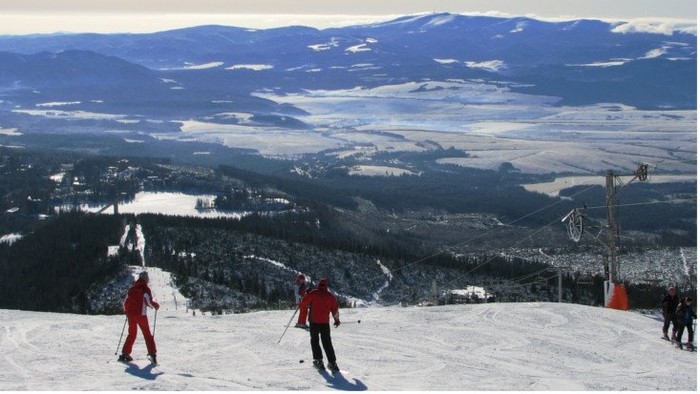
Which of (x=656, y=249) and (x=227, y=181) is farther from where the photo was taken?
(x=227, y=181)

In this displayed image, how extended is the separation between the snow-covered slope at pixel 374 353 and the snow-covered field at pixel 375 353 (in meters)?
0.02

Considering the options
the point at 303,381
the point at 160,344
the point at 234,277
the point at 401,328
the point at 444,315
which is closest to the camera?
the point at 303,381

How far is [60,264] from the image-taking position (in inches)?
1879

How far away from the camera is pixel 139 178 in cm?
10181

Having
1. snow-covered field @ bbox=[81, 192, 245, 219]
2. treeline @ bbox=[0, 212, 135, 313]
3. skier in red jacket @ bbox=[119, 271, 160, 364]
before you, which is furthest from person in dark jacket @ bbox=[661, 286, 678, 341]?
snow-covered field @ bbox=[81, 192, 245, 219]

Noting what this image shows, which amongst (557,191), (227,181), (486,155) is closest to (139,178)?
(227,181)

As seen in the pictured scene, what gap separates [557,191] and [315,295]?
103 m

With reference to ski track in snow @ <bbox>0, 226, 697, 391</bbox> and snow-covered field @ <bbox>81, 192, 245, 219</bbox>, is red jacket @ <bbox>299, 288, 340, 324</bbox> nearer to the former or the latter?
ski track in snow @ <bbox>0, 226, 697, 391</bbox>

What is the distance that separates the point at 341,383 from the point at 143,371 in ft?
9.24

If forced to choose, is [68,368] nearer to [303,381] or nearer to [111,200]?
[303,381]

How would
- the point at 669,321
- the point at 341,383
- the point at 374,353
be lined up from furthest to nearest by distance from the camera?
the point at 669,321 → the point at 374,353 → the point at 341,383

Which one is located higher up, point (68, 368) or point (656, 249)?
point (68, 368)

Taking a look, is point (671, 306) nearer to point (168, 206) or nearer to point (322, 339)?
point (322, 339)

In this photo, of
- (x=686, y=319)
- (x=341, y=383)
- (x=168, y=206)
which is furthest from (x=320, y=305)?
(x=168, y=206)
